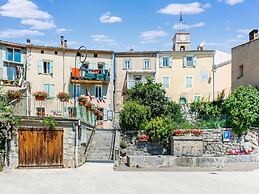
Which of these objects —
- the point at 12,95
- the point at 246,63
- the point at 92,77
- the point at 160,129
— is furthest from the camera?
the point at 92,77

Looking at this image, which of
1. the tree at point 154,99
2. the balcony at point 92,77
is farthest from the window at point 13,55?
the tree at point 154,99

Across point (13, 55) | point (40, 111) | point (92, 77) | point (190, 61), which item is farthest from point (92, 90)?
point (40, 111)

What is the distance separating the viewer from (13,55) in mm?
35594

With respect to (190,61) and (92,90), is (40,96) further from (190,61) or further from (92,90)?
(190,61)

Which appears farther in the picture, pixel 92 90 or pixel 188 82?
pixel 188 82

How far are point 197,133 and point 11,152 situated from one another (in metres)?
13.2

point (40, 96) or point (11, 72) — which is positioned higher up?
point (11, 72)

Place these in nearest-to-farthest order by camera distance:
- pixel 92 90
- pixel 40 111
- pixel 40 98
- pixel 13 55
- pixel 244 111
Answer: pixel 40 111 < pixel 40 98 < pixel 244 111 < pixel 13 55 < pixel 92 90

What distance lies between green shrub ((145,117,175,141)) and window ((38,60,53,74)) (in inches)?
692

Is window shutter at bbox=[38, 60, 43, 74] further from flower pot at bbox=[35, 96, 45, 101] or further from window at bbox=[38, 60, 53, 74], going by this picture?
flower pot at bbox=[35, 96, 45, 101]

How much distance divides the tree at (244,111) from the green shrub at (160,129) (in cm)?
436

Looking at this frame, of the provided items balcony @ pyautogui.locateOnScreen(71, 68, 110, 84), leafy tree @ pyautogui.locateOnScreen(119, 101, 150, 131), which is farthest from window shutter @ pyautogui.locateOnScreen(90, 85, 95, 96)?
leafy tree @ pyautogui.locateOnScreen(119, 101, 150, 131)

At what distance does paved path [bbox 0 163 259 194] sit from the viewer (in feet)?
34.9

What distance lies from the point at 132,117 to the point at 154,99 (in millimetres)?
4492
